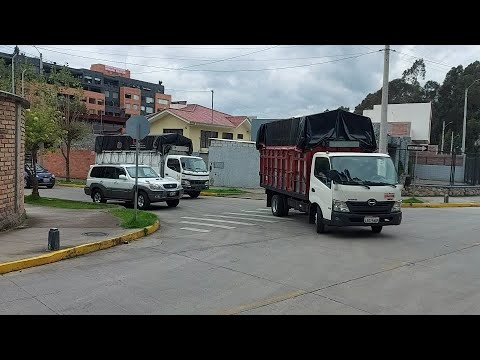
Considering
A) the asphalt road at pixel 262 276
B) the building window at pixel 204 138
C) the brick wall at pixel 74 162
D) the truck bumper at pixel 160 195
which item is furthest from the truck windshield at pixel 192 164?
the building window at pixel 204 138

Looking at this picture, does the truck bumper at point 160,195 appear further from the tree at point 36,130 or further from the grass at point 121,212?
the tree at point 36,130

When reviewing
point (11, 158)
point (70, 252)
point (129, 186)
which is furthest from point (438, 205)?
point (11, 158)

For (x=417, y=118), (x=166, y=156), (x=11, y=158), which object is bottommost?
(x=11, y=158)

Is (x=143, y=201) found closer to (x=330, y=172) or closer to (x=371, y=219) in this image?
(x=330, y=172)

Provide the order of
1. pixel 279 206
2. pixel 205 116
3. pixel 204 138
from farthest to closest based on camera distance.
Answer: pixel 205 116
pixel 204 138
pixel 279 206

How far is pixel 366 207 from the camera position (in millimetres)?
10984

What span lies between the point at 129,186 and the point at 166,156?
650 cm

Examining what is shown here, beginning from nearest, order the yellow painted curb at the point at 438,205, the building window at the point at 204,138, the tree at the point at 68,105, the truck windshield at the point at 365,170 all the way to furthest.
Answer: the truck windshield at the point at 365,170 → the yellow painted curb at the point at 438,205 → the tree at the point at 68,105 → the building window at the point at 204,138

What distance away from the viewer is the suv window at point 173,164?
2303cm

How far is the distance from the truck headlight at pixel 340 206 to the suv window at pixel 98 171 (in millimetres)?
11681

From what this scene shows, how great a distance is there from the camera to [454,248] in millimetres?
10289
